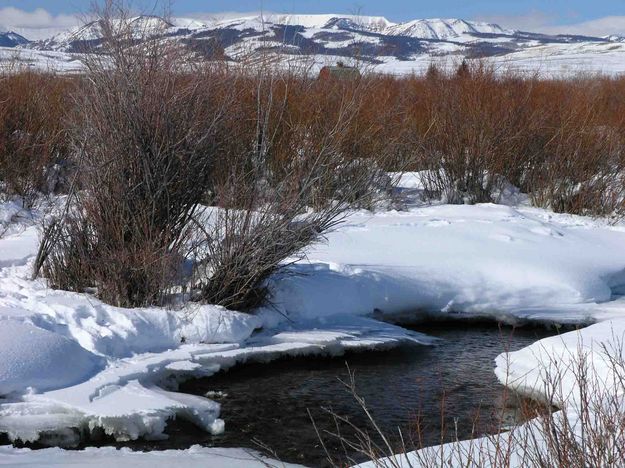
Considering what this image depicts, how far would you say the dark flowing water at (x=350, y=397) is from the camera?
5957mm

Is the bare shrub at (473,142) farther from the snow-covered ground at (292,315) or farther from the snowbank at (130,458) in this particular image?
the snowbank at (130,458)

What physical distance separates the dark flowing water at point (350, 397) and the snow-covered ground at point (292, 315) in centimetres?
15

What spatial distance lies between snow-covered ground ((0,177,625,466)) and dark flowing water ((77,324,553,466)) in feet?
0.50

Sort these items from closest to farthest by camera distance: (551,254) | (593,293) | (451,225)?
(593,293)
(551,254)
(451,225)

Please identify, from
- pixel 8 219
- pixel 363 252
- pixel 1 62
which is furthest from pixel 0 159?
pixel 363 252

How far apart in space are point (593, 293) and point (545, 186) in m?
5.12

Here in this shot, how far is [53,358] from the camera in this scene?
6.57 m

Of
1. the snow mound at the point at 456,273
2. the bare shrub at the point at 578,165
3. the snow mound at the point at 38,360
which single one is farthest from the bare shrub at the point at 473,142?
the snow mound at the point at 38,360

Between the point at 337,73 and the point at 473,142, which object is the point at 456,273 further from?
the point at 337,73

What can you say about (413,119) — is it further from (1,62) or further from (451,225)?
(1,62)

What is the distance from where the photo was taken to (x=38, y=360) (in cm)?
651

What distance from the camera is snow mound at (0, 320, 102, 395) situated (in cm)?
635

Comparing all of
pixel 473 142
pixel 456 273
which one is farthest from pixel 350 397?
pixel 473 142

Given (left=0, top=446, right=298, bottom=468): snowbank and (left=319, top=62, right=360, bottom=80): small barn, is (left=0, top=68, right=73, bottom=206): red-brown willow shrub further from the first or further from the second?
(left=0, top=446, right=298, bottom=468): snowbank
